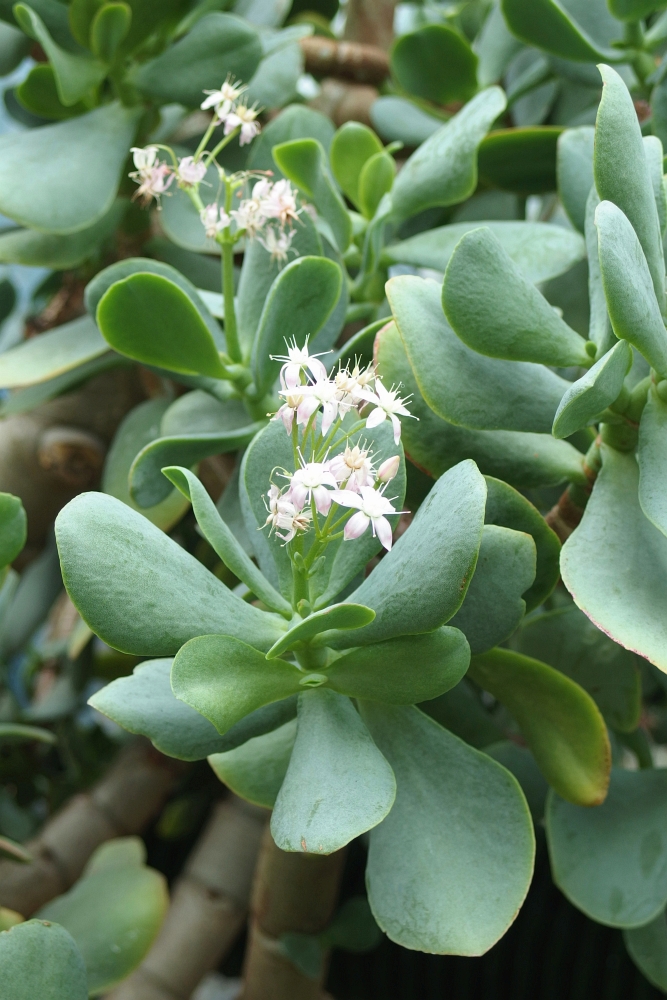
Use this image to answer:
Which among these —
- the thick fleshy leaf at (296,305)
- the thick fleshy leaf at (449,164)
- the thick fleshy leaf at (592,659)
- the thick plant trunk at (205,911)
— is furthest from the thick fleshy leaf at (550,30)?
the thick plant trunk at (205,911)

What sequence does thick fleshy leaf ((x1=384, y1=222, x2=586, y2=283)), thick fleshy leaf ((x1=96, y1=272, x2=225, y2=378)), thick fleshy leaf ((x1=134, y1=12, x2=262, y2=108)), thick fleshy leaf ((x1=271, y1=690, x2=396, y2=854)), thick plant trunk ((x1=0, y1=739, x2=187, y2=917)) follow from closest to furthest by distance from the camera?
1. thick fleshy leaf ((x1=271, y1=690, x2=396, y2=854))
2. thick fleshy leaf ((x1=96, y1=272, x2=225, y2=378))
3. thick fleshy leaf ((x1=384, y1=222, x2=586, y2=283))
4. thick fleshy leaf ((x1=134, y1=12, x2=262, y2=108))
5. thick plant trunk ((x1=0, y1=739, x2=187, y2=917))

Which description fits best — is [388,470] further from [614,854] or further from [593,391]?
[614,854]

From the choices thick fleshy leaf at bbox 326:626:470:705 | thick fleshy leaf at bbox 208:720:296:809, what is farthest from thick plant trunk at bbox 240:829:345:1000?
thick fleshy leaf at bbox 326:626:470:705

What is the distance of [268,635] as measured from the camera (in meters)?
0.44

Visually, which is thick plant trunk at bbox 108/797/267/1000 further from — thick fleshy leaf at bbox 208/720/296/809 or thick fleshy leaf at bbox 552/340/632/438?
thick fleshy leaf at bbox 552/340/632/438

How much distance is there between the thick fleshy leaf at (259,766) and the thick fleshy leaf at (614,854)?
0.17 m

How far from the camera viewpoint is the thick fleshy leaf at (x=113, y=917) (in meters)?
0.65

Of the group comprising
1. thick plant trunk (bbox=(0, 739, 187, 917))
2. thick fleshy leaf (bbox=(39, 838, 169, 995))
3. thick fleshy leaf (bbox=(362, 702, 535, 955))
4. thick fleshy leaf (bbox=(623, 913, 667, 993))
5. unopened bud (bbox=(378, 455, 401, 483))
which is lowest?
thick plant trunk (bbox=(0, 739, 187, 917))

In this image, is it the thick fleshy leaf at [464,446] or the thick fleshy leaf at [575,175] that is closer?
the thick fleshy leaf at [464,446]

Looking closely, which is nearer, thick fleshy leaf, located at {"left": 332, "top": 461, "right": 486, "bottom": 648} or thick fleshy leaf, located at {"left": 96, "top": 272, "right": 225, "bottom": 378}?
thick fleshy leaf, located at {"left": 332, "top": 461, "right": 486, "bottom": 648}

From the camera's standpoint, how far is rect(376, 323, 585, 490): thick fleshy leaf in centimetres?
49

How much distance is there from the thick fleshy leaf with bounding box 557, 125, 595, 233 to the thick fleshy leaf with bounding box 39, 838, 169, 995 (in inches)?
23.7

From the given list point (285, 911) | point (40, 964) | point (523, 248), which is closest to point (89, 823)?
point (285, 911)

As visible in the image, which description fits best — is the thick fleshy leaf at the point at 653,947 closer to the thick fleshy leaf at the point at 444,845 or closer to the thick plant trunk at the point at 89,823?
the thick fleshy leaf at the point at 444,845
